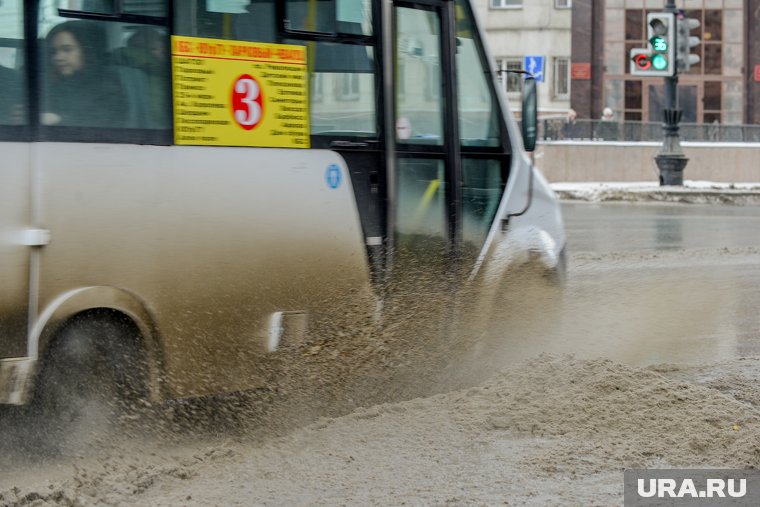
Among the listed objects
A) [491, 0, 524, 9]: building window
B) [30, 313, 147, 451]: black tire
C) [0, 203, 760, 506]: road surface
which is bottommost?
[0, 203, 760, 506]: road surface

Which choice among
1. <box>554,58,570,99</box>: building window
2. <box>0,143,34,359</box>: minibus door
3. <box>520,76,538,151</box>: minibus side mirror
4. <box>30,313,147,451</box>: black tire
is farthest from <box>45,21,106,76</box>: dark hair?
<box>554,58,570,99</box>: building window

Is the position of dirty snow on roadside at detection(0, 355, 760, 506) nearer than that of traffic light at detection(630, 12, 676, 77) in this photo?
Yes

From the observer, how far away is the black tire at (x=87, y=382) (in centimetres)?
548

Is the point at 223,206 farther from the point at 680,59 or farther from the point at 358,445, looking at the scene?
the point at 680,59

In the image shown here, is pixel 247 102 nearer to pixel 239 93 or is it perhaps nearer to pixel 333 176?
pixel 239 93

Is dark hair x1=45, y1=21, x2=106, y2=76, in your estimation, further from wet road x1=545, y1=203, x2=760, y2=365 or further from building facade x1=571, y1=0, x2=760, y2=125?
building facade x1=571, y1=0, x2=760, y2=125

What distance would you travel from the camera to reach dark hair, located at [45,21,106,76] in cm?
547

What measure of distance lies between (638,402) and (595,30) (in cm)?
3765

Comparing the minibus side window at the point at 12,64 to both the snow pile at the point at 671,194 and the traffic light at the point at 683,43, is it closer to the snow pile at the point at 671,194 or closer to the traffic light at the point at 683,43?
the snow pile at the point at 671,194

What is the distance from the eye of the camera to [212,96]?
5938 millimetres

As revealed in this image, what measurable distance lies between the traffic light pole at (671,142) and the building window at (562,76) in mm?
15879

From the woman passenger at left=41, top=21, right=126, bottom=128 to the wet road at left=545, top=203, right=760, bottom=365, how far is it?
3469mm

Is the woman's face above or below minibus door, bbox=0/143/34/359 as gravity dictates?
above

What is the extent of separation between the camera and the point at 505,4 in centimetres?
4341
